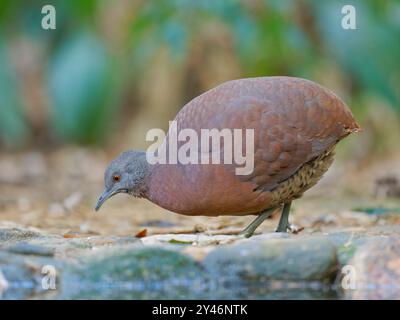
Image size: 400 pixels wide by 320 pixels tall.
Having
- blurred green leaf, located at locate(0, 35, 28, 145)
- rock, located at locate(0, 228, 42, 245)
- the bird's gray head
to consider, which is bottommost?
rock, located at locate(0, 228, 42, 245)

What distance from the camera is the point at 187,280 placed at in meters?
5.21

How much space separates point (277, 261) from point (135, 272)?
766mm

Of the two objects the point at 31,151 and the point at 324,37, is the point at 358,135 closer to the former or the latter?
the point at 324,37

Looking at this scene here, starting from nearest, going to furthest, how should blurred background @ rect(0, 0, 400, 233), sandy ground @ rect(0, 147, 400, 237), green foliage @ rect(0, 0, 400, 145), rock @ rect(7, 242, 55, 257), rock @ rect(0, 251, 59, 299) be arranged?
rock @ rect(0, 251, 59, 299), rock @ rect(7, 242, 55, 257), sandy ground @ rect(0, 147, 400, 237), blurred background @ rect(0, 0, 400, 233), green foliage @ rect(0, 0, 400, 145)

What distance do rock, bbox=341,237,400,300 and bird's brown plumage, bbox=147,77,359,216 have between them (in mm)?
1057

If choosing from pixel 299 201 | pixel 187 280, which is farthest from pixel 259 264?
pixel 299 201

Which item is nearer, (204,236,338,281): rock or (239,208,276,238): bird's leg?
(204,236,338,281): rock

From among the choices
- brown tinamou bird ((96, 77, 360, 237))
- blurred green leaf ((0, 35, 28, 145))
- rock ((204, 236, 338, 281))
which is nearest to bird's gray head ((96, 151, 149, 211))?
brown tinamou bird ((96, 77, 360, 237))

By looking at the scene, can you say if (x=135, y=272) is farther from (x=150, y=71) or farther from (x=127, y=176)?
(x=150, y=71)

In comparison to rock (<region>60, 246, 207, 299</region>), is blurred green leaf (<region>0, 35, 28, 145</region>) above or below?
above

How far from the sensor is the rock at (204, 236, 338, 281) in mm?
5145

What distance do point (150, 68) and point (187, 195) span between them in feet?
16.7

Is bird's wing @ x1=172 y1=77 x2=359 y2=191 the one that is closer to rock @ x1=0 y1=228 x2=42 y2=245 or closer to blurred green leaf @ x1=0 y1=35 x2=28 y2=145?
rock @ x1=0 y1=228 x2=42 y2=245

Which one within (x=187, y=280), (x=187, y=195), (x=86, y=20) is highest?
(x=86, y=20)
